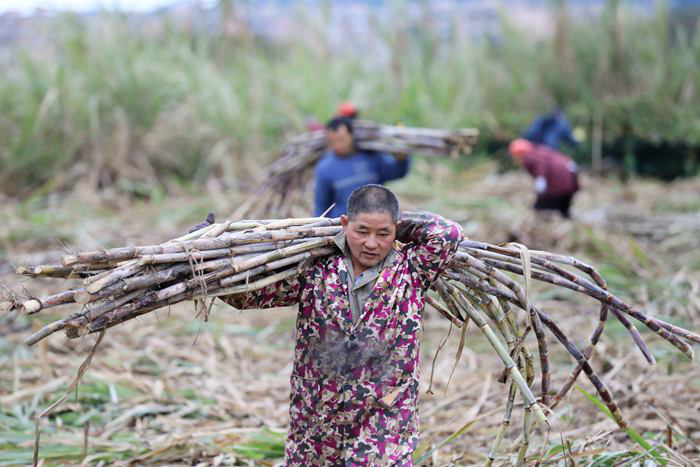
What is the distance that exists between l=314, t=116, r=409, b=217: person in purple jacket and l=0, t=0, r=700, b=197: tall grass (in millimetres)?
4440

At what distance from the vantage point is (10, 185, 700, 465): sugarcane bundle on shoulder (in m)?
2.74

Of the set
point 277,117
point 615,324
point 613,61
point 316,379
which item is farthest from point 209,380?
point 613,61

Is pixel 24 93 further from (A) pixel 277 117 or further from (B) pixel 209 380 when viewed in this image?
(B) pixel 209 380

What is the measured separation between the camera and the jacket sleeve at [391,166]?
5750 millimetres

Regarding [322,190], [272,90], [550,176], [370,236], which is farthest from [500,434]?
[272,90]

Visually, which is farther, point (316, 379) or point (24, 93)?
point (24, 93)

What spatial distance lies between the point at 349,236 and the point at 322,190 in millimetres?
2806

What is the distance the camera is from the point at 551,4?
11.9 metres

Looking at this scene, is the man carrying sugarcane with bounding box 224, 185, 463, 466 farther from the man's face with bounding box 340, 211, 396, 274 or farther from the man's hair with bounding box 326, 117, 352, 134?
the man's hair with bounding box 326, 117, 352, 134

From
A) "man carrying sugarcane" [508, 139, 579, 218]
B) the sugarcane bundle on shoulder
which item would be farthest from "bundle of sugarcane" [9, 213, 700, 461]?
"man carrying sugarcane" [508, 139, 579, 218]

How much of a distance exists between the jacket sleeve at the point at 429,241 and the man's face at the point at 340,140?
2.71 metres

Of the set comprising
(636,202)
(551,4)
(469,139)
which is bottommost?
(636,202)

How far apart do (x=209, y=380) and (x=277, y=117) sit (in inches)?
262

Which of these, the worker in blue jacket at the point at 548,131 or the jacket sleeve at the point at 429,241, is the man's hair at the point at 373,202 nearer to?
the jacket sleeve at the point at 429,241
